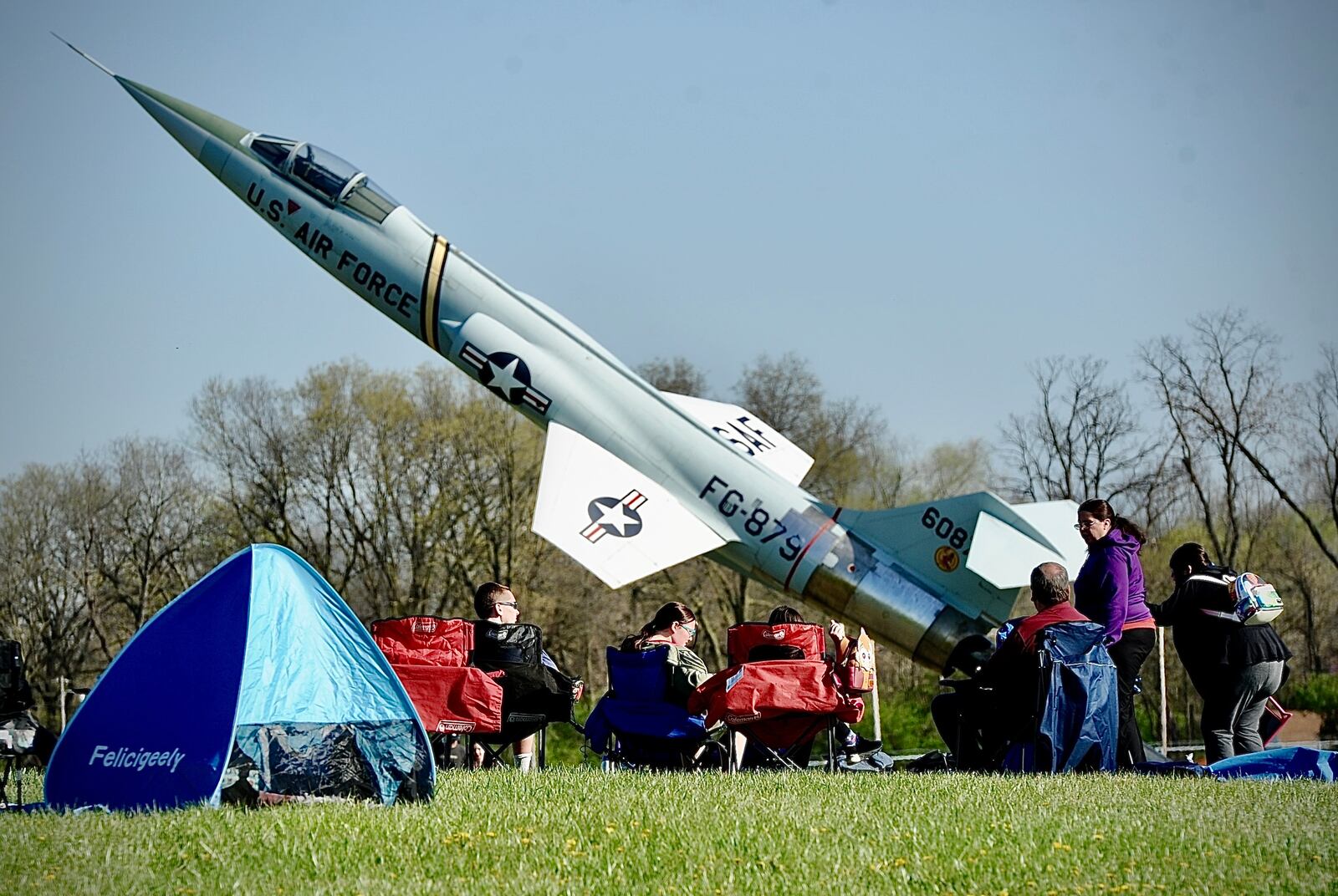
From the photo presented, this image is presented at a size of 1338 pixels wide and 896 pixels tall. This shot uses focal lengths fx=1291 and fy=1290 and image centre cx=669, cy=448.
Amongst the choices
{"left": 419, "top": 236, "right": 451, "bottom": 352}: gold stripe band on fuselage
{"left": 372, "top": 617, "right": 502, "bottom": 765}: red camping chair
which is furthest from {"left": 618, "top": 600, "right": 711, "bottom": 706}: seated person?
{"left": 419, "top": 236, "right": 451, "bottom": 352}: gold stripe band on fuselage

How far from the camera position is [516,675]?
9281 mm

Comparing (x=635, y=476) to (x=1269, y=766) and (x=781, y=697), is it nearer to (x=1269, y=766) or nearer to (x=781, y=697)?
(x=781, y=697)

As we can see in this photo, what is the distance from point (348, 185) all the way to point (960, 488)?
27705 mm

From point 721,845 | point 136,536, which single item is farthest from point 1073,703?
point 136,536

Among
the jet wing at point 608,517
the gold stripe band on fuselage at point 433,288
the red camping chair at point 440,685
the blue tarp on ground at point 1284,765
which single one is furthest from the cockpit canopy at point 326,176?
the blue tarp on ground at point 1284,765

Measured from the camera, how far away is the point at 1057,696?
773 centimetres

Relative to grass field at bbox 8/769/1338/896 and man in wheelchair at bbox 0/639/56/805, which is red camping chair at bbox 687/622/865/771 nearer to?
grass field at bbox 8/769/1338/896

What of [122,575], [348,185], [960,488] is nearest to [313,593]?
[348,185]

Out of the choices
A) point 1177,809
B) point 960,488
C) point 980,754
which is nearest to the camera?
point 1177,809

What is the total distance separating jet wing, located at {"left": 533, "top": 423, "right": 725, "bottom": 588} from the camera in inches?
521

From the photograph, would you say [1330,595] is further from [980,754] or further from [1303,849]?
[1303,849]

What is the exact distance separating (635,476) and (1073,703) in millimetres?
7140

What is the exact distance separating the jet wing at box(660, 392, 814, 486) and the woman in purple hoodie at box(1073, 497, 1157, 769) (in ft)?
20.6

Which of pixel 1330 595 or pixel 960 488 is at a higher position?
A: pixel 960 488
